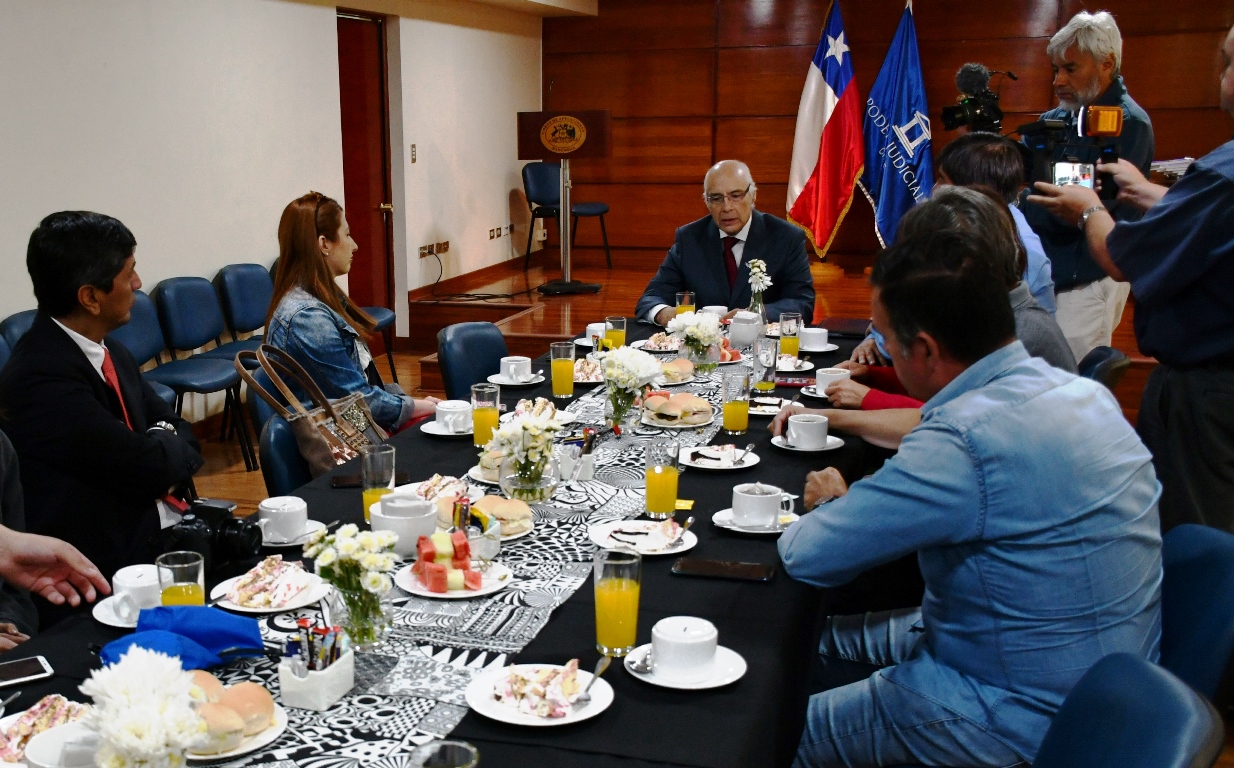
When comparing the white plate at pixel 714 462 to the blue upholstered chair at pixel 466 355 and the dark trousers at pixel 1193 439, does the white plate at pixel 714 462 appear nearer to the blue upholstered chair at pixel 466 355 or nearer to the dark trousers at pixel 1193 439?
the dark trousers at pixel 1193 439

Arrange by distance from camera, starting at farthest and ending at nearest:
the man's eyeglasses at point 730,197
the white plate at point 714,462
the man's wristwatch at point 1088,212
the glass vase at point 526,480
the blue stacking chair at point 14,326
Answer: the man's eyeglasses at point 730,197
the blue stacking chair at point 14,326
the man's wristwatch at point 1088,212
the white plate at point 714,462
the glass vase at point 526,480

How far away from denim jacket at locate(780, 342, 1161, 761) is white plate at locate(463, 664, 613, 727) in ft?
1.75

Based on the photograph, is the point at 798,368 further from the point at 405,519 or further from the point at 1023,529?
the point at 1023,529

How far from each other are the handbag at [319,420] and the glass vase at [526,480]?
56 centimetres

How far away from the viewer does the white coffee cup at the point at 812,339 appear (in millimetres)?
4336

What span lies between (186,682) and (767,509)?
4.23 feet

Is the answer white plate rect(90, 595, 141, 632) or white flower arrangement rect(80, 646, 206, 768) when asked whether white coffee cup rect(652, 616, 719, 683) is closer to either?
white flower arrangement rect(80, 646, 206, 768)

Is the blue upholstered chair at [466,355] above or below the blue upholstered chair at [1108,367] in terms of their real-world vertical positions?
below

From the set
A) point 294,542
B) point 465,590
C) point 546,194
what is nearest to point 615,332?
point 294,542

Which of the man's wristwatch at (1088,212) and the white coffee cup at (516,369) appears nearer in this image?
the man's wristwatch at (1088,212)

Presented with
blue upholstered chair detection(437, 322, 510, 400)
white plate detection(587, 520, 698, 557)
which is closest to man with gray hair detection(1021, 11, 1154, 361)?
blue upholstered chair detection(437, 322, 510, 400)

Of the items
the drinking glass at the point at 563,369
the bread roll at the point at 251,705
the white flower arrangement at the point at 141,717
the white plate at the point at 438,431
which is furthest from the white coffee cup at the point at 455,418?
the white flower arrangement at the point at 141,717

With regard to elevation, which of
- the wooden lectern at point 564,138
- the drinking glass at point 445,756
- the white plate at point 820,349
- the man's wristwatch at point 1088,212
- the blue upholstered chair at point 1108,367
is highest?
the wooden lectern at point 564,138

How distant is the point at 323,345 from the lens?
355 cm
